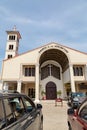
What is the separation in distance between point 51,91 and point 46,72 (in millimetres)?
3711

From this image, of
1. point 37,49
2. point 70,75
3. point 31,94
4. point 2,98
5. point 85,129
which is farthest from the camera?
point 31,94

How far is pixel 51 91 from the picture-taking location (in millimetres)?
29000

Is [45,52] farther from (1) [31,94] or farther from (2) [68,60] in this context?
(1) [31,94]

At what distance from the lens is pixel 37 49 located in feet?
84.7

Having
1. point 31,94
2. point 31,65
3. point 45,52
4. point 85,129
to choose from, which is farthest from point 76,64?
point 85,129

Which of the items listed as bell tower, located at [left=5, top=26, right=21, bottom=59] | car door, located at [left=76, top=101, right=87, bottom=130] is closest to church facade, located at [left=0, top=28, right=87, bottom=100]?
bell tower, located at [left=5, top=26, right=21, bottom=59]

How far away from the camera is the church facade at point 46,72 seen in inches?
963

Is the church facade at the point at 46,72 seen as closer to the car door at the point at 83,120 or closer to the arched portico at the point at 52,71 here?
the arched portico at the point at 52,71

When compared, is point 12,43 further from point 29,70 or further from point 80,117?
point 80,117

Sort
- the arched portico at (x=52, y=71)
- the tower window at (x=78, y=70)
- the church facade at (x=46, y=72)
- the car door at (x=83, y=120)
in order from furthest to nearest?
the arched portico at (x=52, y=71) → the tower window at (x=78, y=70) → the church facade at (x=46, y=72) → the car door at (x=83, y=120)

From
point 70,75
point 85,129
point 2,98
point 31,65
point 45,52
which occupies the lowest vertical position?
point 85,129

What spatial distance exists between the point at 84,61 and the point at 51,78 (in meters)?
7.43

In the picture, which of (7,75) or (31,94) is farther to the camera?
(31,94)

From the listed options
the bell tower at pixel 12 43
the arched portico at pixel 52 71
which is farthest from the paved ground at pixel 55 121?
the bell tower at pixel 12 43
